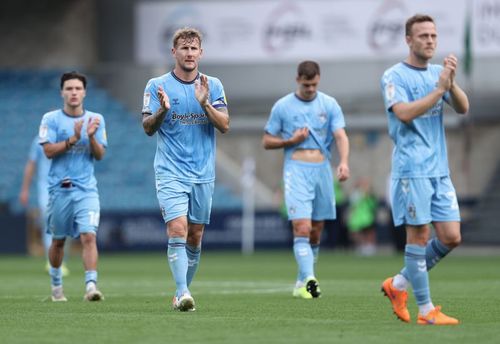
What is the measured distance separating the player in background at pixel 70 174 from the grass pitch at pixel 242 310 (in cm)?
70

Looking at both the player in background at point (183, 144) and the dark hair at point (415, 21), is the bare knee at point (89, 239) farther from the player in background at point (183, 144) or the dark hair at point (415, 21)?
the dark hair at point (415, 21)

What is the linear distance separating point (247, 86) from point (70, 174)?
2690cm

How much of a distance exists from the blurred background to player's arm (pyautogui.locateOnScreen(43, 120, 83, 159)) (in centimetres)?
1944

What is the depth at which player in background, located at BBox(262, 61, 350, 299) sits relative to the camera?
47.1 feet

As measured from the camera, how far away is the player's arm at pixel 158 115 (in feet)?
36.9

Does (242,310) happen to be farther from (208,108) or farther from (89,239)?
(89,239)

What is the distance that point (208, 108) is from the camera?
1134 centimetres

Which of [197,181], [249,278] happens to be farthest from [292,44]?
[197,181]

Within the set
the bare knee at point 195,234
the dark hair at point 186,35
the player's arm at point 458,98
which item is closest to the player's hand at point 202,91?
the dark hair at point 186,35

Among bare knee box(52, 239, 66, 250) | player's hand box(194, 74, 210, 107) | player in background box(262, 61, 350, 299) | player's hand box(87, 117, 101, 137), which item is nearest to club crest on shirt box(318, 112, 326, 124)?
player in background box(262, 61, 350, 299)

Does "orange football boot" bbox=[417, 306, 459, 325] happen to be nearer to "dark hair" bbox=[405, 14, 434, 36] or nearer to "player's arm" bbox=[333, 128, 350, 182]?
"dark hair" bbox=[405, 14, 434, 36]

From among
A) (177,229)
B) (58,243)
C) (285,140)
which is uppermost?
(285,140)

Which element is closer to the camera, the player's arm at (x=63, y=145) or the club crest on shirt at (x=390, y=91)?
the club crest on shirt at (x=390, y=91)

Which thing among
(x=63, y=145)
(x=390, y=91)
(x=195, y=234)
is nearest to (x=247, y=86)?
(x=63, y=145)
